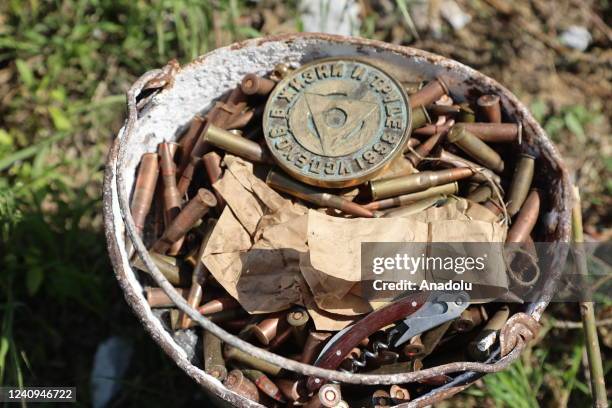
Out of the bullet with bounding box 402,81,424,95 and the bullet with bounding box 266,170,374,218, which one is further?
the bullet with bounding box 402,81,424,95

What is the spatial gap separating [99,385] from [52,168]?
1572 mm

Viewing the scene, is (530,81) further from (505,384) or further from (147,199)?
(147,199)

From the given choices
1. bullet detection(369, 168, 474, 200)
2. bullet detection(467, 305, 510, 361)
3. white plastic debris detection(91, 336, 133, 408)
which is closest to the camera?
bullet detection(467, 305, 510, 361)

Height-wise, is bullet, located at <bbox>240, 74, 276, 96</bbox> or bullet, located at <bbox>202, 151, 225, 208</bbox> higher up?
bullet, located at <bbox>240, 74, 276, 96</bbox>

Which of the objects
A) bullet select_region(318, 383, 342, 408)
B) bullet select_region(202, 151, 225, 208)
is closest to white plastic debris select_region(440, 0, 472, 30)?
bullet select_region(202, 151, 225, 208)

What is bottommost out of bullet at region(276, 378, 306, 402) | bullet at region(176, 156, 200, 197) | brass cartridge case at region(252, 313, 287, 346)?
bullet at region(276, 378, 306, 402)

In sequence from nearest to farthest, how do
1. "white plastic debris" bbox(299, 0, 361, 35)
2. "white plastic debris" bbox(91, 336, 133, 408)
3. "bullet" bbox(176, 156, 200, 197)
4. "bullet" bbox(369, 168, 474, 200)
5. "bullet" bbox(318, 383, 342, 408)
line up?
"bullet" bbox(318, 383, 342, 408) < "bullet" bbox(369, 168, 474, 200) < "bullet" bbox(176, 156, 200, 197) < "white plastic debris" bbox(91, 336, 133, 408) < "white plastic debris" bbox(299, 0, 361, 35)

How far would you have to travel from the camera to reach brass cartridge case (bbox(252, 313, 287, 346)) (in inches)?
124

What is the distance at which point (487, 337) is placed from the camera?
2.97 meters

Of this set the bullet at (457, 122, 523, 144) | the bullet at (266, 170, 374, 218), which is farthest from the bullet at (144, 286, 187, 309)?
the bullet at (457, 122, 523, 144)

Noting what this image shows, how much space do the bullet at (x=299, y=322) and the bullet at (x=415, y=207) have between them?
0.67 m

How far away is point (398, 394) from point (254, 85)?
5.76 feet

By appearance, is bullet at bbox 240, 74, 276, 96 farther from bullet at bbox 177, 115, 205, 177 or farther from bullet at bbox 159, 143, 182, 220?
bullet at bbox 159, 143, 182, 220

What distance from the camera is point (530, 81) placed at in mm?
5270
